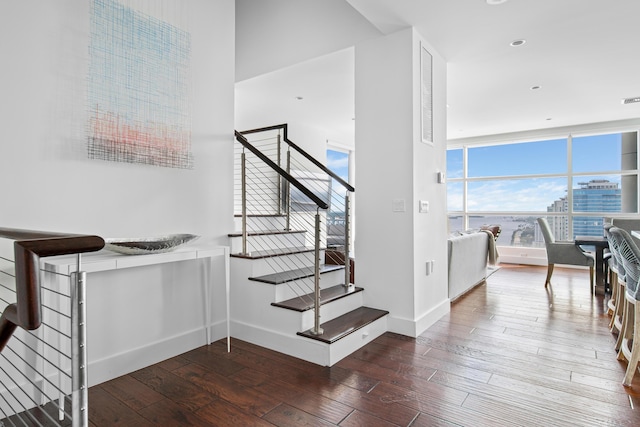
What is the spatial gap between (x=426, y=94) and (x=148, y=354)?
313cm

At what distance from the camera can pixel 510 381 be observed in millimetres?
2410

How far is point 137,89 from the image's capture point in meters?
2.59

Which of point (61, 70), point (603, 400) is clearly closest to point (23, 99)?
point (61, 70)

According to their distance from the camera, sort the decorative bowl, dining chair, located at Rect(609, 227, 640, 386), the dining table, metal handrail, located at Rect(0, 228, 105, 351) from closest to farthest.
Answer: metal handrail, located at Rect(0, 228, 105, 351) → the decorative bowl → dining chair, located at Rect(609, 227, 640, 386) → the dining table

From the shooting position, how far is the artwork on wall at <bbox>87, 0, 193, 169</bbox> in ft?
7.85

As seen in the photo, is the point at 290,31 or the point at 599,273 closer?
the point at 290,31

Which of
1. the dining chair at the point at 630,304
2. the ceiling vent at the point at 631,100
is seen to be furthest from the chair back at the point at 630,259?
the ceiling vent at the point at 631,100

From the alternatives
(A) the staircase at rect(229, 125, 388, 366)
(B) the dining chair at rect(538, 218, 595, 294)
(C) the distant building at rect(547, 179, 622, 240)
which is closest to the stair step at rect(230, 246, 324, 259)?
(A) the staircase at rect(229, 125, 388, 366)

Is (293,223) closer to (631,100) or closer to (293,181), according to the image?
(293,181)

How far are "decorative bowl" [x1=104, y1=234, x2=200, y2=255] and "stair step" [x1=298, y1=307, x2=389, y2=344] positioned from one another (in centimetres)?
110

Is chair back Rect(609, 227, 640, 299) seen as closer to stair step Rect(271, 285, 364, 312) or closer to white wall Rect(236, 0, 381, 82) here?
stair step Rect(271, 285, 364, 312)

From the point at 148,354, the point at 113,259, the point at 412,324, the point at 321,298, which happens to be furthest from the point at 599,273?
the point at 113,259

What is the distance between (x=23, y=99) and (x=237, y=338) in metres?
2.20

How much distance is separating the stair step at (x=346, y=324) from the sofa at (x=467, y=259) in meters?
1.38
